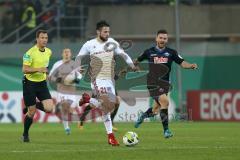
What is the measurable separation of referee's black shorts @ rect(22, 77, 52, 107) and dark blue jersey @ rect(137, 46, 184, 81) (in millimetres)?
2590

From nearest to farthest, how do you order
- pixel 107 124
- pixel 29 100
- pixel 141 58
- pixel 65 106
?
1. pixel 107 124
2. pixel 29 100
3. pixel 141 58
4. pixel 65 106

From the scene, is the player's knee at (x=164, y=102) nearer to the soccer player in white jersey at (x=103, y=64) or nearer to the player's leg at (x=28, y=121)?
the soccer player in white jersey at (x=103, y=64)

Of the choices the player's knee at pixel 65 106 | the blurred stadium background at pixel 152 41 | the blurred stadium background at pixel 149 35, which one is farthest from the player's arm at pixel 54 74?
the blurred stadium background at pixel 149 35

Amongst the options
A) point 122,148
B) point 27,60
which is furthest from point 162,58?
point 122,148

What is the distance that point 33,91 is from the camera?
701 inches

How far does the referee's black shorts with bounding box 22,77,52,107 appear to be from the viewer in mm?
17734

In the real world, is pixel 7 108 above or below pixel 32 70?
below

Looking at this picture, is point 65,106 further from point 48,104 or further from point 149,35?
point 149,35

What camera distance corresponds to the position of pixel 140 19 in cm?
3494

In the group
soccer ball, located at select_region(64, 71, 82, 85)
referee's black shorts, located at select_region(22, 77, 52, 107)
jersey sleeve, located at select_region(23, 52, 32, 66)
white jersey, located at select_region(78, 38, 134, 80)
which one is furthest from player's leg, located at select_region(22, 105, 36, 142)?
soccer ball, located at select_region(64, 71, 82, 85)

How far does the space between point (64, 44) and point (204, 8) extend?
20.9ft

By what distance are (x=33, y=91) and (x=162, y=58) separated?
10.7ft

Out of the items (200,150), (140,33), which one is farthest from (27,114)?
(140,33)

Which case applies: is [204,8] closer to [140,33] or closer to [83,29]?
[140,33]
